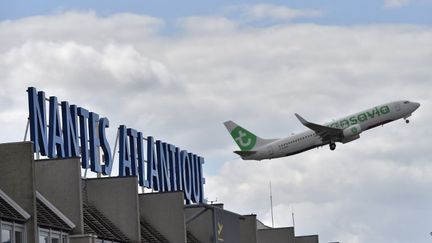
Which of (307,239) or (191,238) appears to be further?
(307,239)

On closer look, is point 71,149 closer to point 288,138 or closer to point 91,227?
point 91,227

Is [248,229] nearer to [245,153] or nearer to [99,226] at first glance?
[99,226]

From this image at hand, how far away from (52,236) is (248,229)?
1543 inches

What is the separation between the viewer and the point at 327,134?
436 feet

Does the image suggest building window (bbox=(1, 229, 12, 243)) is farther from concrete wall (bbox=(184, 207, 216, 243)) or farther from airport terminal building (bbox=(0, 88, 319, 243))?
concrete wall (bbox=(184, 207, 216, 243))

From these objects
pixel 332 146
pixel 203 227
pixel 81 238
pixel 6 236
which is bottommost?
pixel 6 236

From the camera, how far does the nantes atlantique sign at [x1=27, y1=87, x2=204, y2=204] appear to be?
66562 millimetres

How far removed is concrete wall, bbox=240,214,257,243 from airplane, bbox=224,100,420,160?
42.8m

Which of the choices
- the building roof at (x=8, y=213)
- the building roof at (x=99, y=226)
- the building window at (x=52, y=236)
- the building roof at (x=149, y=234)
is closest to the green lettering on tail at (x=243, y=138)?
the building roof at (x=149, y=234)

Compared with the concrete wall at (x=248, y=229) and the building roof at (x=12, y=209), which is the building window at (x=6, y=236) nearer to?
the building roof at (x=12, y=209)

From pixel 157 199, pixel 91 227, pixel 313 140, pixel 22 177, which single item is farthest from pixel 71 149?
pixel 313 140

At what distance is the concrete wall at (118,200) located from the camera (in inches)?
2470

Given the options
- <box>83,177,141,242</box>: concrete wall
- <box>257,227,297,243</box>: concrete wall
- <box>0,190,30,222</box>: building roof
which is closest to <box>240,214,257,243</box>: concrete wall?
<box>257,227,297,243</box>: concrete wall

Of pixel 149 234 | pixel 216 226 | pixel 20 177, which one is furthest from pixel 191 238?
pixel 20 177
